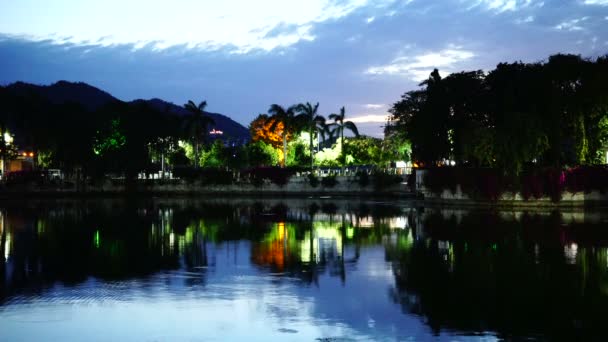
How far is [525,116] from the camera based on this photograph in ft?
166

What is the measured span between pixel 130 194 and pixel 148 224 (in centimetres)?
4991

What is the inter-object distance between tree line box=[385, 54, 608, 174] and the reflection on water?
1976 cm

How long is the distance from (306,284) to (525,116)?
123ft

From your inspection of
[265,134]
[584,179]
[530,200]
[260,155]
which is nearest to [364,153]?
[260,155]

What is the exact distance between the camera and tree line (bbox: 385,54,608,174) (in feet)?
166

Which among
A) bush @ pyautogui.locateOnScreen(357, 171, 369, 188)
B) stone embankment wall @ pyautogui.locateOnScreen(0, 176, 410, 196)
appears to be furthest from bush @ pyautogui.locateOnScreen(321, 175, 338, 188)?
bush @ pyautogui.locateOnScreen(357, 171, 369, 188)

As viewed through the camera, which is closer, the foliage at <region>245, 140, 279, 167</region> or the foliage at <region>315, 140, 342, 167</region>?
the foliage at <region>315, 140, 342, 167</region>

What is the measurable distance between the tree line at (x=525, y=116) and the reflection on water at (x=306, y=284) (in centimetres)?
1976

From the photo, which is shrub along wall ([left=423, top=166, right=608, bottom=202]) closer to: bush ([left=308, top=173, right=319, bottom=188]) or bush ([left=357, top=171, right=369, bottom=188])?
bush ([left=357, top=171, right=369, bottom=188])

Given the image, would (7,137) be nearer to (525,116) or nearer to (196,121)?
(196,121)

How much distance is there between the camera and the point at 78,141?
289 feet

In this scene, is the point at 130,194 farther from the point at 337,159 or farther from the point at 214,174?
the point at 337,159

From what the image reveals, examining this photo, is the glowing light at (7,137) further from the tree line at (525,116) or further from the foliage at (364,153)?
the tree line at (525,116)

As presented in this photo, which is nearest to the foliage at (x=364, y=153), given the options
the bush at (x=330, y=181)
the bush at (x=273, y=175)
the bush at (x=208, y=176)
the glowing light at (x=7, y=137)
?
the bush at (x=273, y=175)
